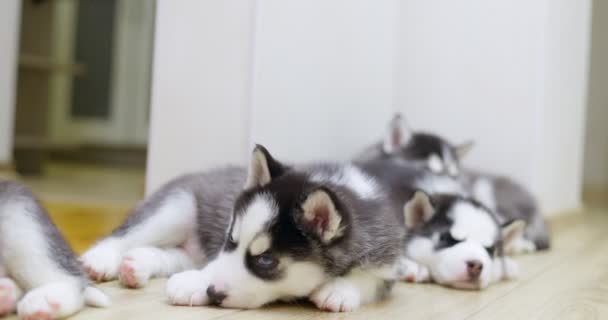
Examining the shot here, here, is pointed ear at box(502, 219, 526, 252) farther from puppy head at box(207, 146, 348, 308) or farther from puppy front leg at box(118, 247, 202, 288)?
puppy front leg at box(118, 247, 202, 288)

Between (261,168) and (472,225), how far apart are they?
3.32 feet

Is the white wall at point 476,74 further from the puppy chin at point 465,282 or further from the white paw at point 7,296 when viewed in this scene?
the white paw at point 7,296

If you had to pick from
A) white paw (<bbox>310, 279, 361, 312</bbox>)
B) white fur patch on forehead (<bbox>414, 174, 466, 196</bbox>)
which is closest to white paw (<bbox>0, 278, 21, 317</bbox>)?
white paw (<bbox>310, 279, 361, 312</bbox>)

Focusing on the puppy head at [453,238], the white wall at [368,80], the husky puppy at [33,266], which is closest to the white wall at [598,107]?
the white wall at [368,80]

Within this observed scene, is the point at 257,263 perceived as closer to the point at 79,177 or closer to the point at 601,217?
the point at 601,217

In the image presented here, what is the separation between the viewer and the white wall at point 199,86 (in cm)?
287

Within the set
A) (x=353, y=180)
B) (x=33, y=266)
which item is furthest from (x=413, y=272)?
(x=33, y=266)

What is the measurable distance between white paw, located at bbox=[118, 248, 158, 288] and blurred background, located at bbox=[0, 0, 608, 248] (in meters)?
0.87

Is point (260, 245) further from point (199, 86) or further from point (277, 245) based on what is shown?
point (199, 86)

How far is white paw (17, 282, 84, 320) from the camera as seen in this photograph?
1.46 meters

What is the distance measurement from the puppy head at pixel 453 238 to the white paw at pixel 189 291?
37.4 inches

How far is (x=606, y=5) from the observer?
6.68m

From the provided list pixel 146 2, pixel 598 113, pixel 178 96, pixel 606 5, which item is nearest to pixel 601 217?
pixel 598 113

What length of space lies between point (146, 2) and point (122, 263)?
598 centimetres
